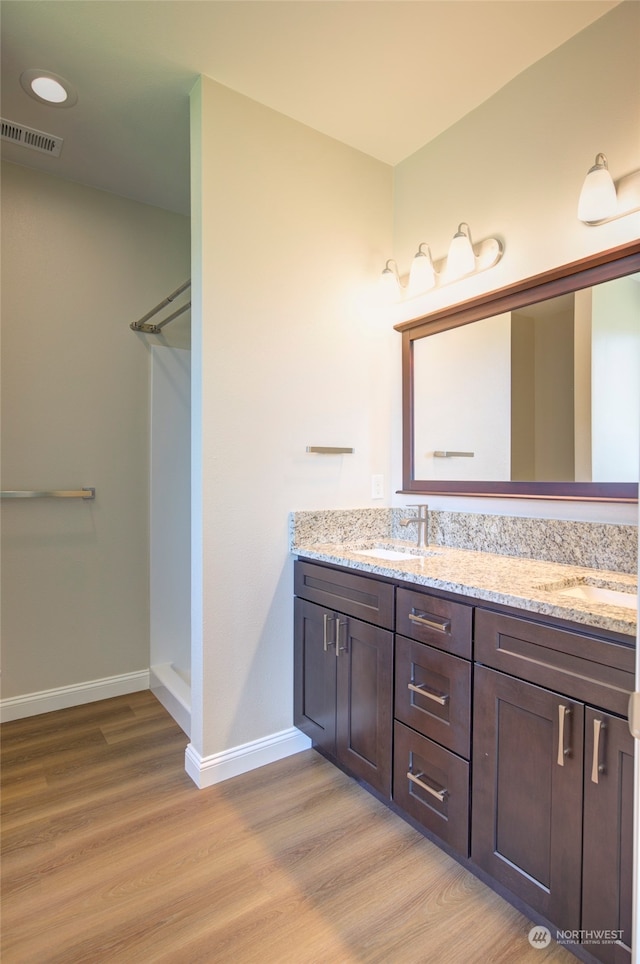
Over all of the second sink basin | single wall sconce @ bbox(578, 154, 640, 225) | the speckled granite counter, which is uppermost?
single wall sconce @ bbox(578, 154, 640, 225)

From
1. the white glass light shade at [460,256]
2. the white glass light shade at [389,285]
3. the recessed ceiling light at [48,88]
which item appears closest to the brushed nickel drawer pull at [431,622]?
the white glass light shade at [460,256]

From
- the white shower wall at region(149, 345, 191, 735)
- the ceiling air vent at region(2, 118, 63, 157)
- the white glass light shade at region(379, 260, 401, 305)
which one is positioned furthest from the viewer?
the white shower wall at region(149, 345, 191, 735)

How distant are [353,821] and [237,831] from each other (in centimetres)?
41

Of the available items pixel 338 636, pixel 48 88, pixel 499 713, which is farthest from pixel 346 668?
pixel 48 88

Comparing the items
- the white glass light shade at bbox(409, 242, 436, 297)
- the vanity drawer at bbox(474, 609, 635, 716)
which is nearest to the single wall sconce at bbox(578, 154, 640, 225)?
the white glass light shade at bbox(409, 242, 436, 297)

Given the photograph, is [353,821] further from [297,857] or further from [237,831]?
[237,831]

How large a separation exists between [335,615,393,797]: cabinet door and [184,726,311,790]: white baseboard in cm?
32

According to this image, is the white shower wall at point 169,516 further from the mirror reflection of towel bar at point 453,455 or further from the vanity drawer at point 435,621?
the vanity drawer at point 435,621

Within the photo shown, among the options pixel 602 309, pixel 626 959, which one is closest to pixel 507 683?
pixel 626 959

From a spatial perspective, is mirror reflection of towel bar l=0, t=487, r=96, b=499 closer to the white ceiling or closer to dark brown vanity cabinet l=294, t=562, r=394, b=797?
dark brown vanity cabinet l=294, t=562, r=394, b=797

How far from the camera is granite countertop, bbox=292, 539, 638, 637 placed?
115 cm

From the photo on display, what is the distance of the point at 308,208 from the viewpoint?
7.30ft

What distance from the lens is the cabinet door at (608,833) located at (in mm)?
1059

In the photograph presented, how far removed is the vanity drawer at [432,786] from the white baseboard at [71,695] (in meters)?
1.75
